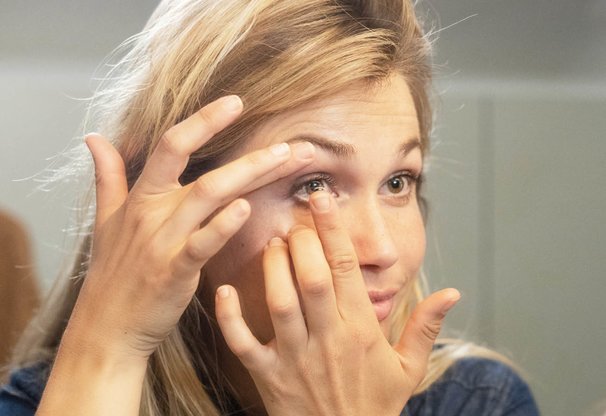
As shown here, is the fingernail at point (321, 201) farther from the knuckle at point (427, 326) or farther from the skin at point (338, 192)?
the knuckle at point (427, 326)

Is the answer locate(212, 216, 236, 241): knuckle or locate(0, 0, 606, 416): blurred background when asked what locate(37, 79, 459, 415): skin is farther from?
locate(0, 0, 606, 416): blurred background

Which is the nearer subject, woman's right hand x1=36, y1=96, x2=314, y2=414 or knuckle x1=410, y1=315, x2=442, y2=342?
Result: woman's right hand x1=36, y1=96, x2=314, y2=414

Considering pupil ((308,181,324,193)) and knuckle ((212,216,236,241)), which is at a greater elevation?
knuckle ((212,216,236,241))

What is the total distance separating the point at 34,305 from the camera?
4.83 ft

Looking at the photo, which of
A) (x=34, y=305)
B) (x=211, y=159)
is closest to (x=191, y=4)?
(x=211, y=159)

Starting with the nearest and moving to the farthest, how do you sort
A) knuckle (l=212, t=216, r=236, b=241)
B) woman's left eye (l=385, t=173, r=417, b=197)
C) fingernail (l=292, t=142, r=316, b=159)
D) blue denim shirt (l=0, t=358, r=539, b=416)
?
knuckle (l=212, t=216, r=236, b=241) → fingernail (l=292, t=142, r=316, b=159) → woman's left eye (l=385, t=173, r=417, b=197) → blue denim shirt (l=0, t=358, r=539, b=416)

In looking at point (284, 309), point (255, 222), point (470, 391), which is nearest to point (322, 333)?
point (284, 309)

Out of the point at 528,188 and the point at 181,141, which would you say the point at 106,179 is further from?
the point at 528,188

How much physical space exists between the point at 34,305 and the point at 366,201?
0.85 meters

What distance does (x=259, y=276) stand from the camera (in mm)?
871

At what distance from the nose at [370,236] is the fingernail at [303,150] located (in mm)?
85

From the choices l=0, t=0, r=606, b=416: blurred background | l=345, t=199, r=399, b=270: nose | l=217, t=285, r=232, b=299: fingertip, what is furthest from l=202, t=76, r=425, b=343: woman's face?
l=0, t=0, r=606, b=416: blurred background

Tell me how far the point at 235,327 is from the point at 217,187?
142 millimetres

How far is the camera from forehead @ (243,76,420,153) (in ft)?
2.82
